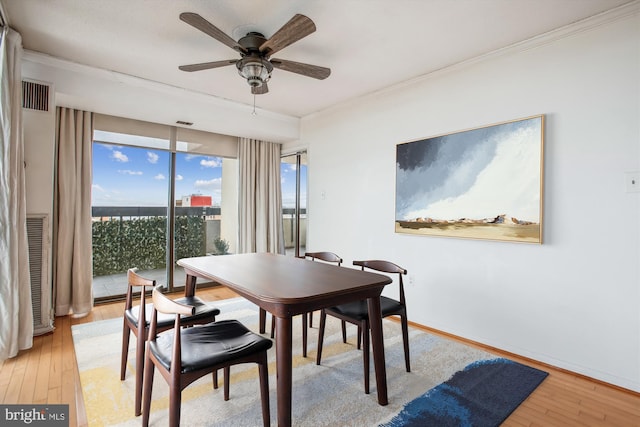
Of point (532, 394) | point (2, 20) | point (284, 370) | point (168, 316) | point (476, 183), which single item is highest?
point (2, 20)

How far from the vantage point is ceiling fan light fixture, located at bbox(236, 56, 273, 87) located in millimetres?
2426

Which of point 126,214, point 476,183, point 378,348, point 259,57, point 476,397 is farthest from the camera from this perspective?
point 126,214

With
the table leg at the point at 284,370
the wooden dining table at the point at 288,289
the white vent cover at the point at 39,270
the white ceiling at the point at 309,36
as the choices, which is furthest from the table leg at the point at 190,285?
the white ceiling at the point at 309,36

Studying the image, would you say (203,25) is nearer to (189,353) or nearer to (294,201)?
(189,353)

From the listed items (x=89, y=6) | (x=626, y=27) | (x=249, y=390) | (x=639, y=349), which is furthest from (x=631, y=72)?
(x=89, y=6)

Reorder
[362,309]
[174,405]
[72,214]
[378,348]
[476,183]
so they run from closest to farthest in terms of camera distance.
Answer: [174,405] → [378,348] → [362,309] → [476,183] → [72,214]

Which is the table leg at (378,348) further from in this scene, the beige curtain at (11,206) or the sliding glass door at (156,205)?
the sliding glass door at (156,205)

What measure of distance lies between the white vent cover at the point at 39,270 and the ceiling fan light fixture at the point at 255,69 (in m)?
2.34

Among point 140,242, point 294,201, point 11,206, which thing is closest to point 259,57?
point 11,206

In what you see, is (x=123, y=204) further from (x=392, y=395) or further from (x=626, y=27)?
(x=626, y=27)

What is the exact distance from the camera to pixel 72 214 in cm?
362

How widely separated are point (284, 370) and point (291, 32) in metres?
1.99

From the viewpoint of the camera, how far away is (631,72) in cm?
217

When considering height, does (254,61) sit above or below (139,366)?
above
